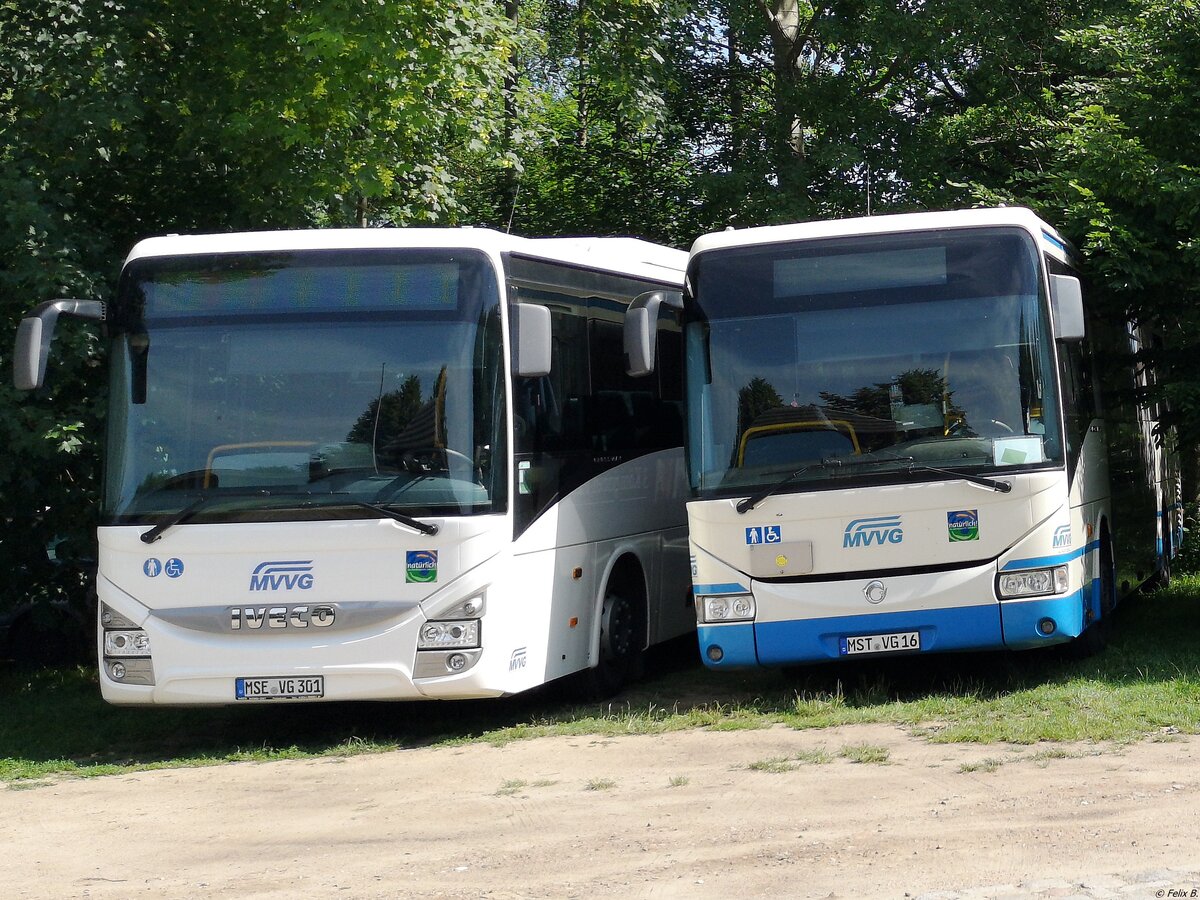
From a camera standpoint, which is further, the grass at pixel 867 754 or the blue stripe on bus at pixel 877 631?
the blue stripe on bus at pixel 877 631

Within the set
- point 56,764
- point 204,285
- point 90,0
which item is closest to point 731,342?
point 204,285

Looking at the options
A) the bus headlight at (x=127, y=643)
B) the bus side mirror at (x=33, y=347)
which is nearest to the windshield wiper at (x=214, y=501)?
the bus headlight at (x=127, y=643)

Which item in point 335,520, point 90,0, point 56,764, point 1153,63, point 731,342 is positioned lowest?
point 56,764

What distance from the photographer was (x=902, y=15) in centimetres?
2008

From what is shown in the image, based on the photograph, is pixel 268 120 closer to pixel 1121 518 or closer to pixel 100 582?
pixel 100 582

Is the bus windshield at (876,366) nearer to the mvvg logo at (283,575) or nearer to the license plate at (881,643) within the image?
the license plate at (881,643)

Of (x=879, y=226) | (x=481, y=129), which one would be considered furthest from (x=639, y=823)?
(x=481, y=129)

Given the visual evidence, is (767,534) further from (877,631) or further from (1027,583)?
(1027,583)

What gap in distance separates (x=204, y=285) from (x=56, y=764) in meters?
3.31

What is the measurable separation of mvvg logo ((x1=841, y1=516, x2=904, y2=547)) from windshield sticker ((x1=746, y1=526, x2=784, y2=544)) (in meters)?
0.41

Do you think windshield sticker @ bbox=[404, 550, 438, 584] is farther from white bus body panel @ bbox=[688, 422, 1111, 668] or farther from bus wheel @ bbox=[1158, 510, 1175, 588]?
bus wheel @ bbox=[1158, 510, 1175, 588]

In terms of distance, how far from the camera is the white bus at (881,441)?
1001 cm

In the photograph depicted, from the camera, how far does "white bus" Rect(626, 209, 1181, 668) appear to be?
1001cm

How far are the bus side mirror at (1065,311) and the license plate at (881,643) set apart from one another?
218 centimetres
